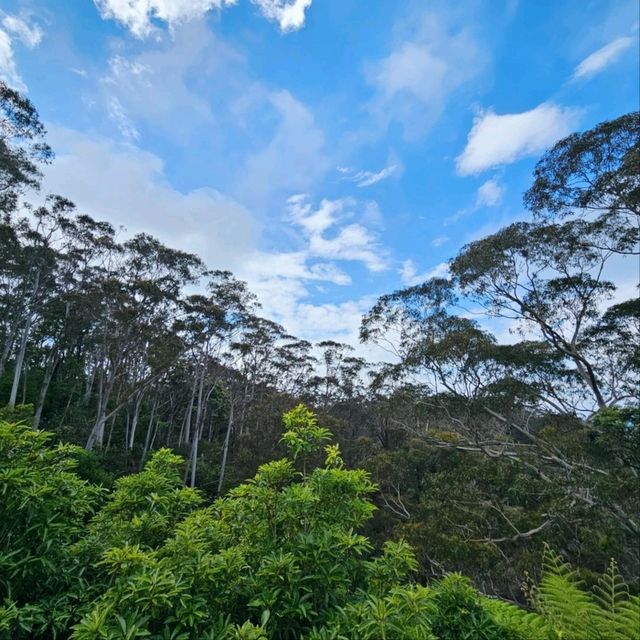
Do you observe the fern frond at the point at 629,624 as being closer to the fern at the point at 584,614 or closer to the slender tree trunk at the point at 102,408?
the fern at the point at 584,614

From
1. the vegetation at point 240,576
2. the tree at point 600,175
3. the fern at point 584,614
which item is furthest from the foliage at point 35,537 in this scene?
the tree at point 600,175

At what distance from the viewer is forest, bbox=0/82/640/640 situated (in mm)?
1921

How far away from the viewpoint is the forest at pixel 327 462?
1921mm

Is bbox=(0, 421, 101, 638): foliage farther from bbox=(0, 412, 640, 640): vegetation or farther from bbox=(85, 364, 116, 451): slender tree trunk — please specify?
bbox=(85, 364, 116, 451): slender tree trunk

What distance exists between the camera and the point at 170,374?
20656 millimetres

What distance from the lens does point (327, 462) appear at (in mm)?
2619

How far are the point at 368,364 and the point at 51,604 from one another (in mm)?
18961

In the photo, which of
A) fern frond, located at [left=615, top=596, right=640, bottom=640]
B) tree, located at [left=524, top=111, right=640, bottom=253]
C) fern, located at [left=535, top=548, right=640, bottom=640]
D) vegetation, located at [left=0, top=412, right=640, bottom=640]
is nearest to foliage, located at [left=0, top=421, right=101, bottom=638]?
Result: vegetation, located at [left=0, top=412, right=640, bottom=640]

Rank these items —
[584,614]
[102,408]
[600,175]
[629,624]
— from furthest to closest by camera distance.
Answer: [102,408], [600,175], [584,614], [629,624]

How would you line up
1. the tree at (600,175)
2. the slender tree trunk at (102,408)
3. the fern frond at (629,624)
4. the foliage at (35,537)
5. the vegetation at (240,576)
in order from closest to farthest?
the vegetation at (240,576) → the fern frond at (629,624) → the foliage at (35,537) → the tree at (600,175) → the slender tree trunk at (102,408)

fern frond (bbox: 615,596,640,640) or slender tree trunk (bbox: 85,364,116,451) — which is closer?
fern frond (bbox: 615,596,640,640)

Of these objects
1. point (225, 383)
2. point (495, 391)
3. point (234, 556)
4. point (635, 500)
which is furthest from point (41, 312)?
point (635, 500)

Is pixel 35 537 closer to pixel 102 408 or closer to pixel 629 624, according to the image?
pixel 629 624

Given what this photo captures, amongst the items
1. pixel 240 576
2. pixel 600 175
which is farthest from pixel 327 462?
pixel 600 175
